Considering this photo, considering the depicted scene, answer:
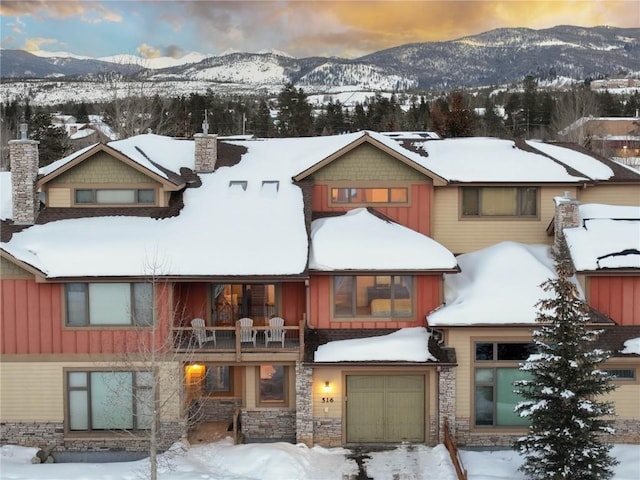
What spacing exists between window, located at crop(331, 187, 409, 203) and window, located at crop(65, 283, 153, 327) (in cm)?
715

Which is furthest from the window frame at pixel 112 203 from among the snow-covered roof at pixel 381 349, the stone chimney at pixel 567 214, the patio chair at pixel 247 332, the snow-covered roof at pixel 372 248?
the stone chimney at pixel 567 214

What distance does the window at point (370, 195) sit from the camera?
2238 centimetres

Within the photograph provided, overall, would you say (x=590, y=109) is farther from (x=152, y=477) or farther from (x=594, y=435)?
(x=152, y=477)

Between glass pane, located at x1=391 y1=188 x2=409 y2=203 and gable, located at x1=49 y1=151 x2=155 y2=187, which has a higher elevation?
gable, located at x1=49 y1=151 x2=155 y2=187

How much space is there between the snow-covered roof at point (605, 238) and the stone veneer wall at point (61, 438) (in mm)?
12603

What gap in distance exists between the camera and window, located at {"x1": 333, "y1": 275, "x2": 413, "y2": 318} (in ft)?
65.1

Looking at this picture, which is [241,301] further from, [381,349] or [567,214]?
[567,214]

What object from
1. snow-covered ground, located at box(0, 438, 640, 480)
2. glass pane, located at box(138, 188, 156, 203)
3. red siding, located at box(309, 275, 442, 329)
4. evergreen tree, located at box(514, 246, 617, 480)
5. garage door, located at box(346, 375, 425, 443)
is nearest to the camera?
evergreen tree, located at box(514, 246, 617, 480)

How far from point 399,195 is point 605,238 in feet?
21.2

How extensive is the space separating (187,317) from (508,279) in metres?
9.59

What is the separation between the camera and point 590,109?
75.8 m

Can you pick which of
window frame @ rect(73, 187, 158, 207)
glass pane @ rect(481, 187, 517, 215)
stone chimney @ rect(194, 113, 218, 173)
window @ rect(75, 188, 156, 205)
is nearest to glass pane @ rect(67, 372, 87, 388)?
window frame @ rect(73, 187, 158, 207)

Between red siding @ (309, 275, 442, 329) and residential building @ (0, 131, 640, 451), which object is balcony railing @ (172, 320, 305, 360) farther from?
red siding @ (309, 275, 442, 329)

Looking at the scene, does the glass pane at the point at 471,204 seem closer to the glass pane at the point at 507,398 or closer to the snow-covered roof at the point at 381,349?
the snow-covered roof at the point at 381,349
